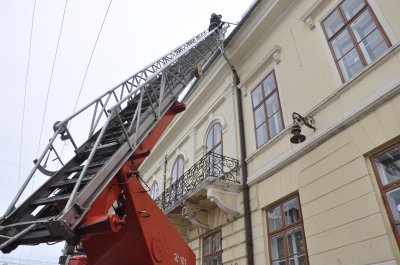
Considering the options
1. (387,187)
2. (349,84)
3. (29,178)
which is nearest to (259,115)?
(349,84)

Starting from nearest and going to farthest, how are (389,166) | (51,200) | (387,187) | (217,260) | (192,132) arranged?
1. (51,200)
2. (387,187)
3. (389,166)
4. (217,260)
5. (192,132)

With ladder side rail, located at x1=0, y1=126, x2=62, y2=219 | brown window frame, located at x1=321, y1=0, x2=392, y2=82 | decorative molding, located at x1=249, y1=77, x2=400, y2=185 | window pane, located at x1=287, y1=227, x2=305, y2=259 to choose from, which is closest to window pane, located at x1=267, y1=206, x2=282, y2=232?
window pane, located at x1=287, y1=227, x2=305, y2=259

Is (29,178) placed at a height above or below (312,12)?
below

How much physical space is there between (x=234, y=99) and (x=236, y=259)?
16.2ft

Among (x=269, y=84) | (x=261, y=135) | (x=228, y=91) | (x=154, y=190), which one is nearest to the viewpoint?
(x=261, y=135)

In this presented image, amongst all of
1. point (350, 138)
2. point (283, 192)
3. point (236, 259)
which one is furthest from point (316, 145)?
point (236, 259)

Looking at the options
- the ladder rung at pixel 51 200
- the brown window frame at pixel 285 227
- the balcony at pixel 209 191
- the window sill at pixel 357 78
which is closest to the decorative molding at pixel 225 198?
the balcony at pixel 209 191

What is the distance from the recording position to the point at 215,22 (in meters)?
11.6

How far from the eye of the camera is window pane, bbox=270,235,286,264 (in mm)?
6504

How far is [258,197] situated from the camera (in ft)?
25.2

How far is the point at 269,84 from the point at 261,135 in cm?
147

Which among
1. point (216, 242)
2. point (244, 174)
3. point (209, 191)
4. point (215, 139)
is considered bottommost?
point (216, 242)

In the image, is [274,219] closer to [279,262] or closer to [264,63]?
[279,262]

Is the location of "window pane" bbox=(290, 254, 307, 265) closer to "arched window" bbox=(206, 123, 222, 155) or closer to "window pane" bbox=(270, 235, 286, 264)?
"window pane" bbox=(270, 235, 286, 264)
